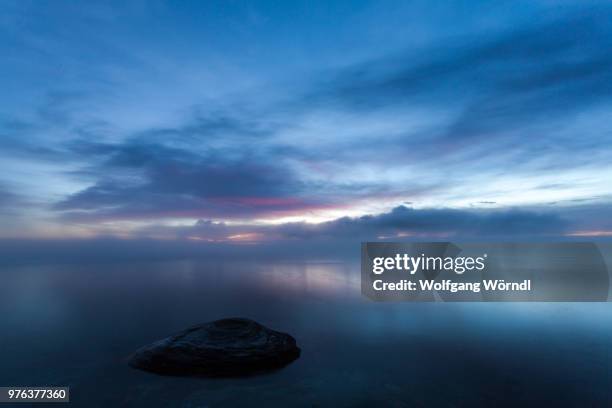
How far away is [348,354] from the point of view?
31484mm

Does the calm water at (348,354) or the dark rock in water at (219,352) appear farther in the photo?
the dark rock in water at (219,352)

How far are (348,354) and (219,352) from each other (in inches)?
547

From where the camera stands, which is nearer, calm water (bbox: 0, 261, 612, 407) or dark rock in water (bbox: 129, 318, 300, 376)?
calm water (bbox: 0, 261, 612, 407)

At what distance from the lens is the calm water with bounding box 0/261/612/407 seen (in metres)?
22.0

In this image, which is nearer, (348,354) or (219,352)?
(219,352)

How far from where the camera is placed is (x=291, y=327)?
43031mm

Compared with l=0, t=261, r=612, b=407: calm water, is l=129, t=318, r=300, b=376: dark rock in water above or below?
above

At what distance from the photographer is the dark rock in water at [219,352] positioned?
2465 cm

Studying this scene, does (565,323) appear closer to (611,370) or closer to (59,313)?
(611,370)

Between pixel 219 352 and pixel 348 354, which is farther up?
pixel 219 352

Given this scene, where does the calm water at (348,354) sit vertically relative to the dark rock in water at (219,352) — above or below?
below

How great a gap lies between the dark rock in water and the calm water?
1.13m

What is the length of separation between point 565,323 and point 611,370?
24509 millimetres

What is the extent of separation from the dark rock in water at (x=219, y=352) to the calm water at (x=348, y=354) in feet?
3.69
